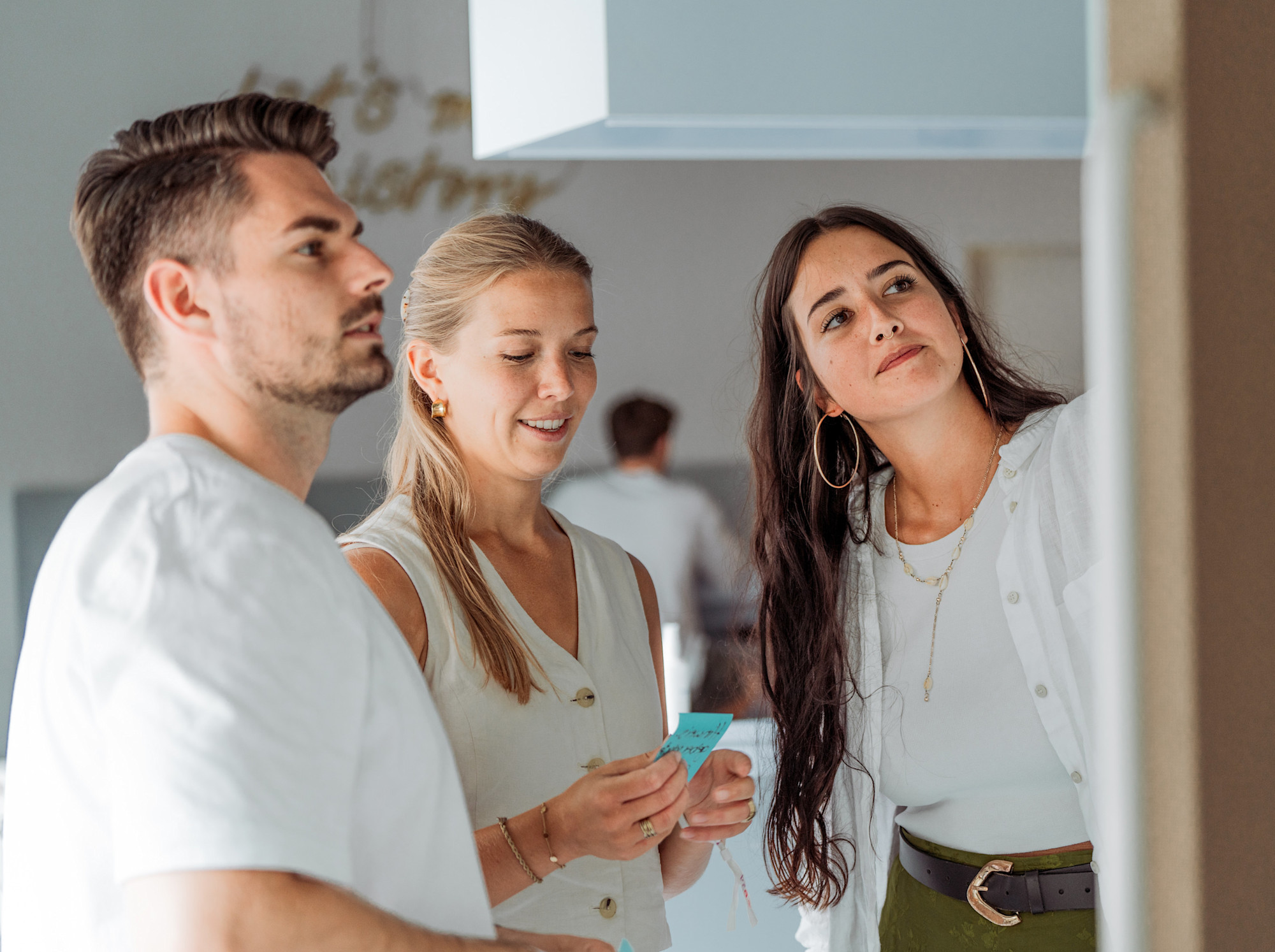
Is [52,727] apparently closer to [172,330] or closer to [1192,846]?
[172,330]

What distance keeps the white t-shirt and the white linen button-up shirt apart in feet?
3.15

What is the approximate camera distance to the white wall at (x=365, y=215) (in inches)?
193

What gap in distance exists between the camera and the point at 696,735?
1.35 meters

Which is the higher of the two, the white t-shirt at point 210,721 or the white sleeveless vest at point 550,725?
the white t-shirt at point 210,721

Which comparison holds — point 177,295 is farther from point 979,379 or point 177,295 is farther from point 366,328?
point 979,379

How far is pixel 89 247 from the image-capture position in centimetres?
98

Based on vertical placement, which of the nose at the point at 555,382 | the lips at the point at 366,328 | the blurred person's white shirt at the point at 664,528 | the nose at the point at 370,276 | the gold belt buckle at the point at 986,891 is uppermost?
the nose at the point at 370,276

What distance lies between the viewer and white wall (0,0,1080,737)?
193 inches

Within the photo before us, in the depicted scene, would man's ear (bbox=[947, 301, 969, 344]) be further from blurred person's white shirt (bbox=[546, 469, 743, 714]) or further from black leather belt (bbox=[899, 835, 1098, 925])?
blurred person's white shirt (bbox=[546, 469, 743, 714])

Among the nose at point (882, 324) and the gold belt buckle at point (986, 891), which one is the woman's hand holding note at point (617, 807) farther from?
the nose at point (882, 324)

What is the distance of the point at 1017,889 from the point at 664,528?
3685 millimetres

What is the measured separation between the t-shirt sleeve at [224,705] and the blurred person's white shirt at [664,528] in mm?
4262

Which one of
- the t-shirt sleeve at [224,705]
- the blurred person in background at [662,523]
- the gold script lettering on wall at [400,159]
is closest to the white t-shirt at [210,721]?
the t-shirt sleeve at [224,705]

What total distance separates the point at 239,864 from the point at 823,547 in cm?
130
